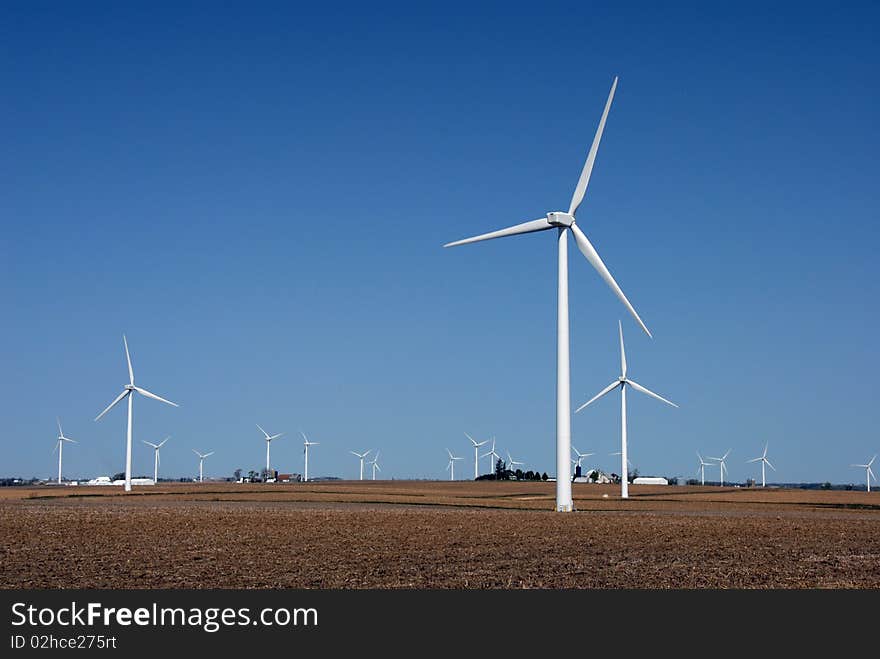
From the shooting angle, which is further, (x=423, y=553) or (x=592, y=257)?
(x=592, y=257)

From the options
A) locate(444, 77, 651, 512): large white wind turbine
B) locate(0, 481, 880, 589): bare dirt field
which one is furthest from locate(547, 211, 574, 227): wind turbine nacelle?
locate(0, 481, 880, 589): bare dirt field

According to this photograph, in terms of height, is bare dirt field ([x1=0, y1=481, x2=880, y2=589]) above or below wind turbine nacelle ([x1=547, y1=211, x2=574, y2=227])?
below

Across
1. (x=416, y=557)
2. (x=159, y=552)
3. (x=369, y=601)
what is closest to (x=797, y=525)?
(x=416, y=557)

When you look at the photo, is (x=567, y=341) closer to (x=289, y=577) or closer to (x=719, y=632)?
(x=289, y=577)

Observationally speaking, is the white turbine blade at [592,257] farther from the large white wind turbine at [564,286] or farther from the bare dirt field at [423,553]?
the bare dirt field at [423,553]

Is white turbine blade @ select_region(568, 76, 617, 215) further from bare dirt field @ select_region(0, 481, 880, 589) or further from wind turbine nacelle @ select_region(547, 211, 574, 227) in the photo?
bare dirt field @ select_region(0, 481, 880, 589)

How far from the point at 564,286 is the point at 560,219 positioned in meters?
5.28

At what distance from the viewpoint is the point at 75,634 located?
16844 millimetres

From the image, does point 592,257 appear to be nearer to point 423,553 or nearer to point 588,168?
point 588,168

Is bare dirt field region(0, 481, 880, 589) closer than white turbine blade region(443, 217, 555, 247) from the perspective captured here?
Yes

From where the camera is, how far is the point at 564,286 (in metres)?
68.3

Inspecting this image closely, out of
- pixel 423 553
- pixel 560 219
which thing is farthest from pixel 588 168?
pixel 423 553

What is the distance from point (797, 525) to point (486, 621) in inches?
1608

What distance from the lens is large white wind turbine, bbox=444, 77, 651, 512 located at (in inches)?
2601
